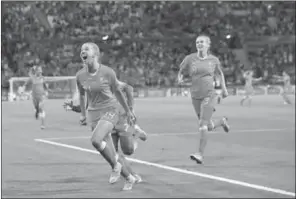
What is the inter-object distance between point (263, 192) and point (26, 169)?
539 cm

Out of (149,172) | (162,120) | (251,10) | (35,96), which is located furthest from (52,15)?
(251,10)

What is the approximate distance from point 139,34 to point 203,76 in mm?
4300

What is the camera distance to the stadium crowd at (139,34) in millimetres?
8570

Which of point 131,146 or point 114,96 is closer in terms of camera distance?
point 131,146

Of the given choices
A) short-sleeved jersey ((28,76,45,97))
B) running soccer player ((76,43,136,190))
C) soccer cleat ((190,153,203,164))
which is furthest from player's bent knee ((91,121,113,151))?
short-sleeved jersey ((28,76,45,97))

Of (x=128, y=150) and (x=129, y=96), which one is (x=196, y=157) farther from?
(x=128, y=150)

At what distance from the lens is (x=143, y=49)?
22.5 meters

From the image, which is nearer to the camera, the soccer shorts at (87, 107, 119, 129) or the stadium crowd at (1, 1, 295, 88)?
the soccer shorts at (87, 107, 119, 129)

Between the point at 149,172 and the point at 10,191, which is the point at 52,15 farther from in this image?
the point at 10,191

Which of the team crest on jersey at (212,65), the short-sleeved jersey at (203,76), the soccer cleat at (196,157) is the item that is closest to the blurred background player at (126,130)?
the short-sleeved jersey at (203,76)

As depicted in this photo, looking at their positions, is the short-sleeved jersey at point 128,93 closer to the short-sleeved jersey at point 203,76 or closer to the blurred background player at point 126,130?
the blurred background player at point 126,130

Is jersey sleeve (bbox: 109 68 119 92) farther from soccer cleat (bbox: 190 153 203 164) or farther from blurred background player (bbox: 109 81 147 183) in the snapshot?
soccer cleat (bbox: 190 153 203 164)

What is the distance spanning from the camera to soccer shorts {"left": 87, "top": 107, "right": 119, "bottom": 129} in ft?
22.4

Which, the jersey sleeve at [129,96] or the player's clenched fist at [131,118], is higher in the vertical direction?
the jersey sleeve at [129,96]
